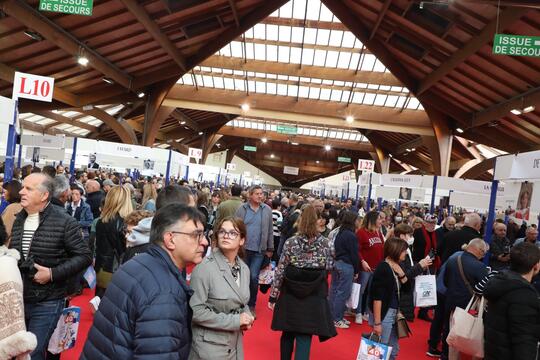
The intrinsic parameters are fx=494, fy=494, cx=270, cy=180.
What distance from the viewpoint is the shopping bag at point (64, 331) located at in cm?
322

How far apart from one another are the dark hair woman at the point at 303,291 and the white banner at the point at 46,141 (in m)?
8.51

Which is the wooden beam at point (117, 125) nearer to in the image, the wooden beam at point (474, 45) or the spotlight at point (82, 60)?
the spotlight at point (82, 60)

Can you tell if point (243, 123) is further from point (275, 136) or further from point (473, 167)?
point (473, 167)

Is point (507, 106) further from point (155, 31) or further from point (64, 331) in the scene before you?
point (64, 331)

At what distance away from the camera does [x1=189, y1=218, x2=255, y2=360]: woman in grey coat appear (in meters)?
2.61

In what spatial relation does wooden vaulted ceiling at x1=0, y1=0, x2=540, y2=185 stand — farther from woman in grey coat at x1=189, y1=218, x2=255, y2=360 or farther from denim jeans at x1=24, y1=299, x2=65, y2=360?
denim jeans at x1=24, y1=299, x2=65, y2=360

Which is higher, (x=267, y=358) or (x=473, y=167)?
(x=473, y=167)

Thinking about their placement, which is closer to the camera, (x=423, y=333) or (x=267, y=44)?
(x=423, y=333)

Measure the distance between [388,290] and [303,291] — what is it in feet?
2.42

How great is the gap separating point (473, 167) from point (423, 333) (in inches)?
704

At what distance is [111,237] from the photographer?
4.62 meters

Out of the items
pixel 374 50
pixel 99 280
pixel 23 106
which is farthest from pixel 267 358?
pixel 23 106

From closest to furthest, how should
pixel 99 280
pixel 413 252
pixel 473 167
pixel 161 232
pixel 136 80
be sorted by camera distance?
1. pixel 161 232
2. pixel 99 280
3. pixel 413 252
4. pixel 136 80
5. pixel 473 167

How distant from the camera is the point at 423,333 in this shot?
711 centimetres
